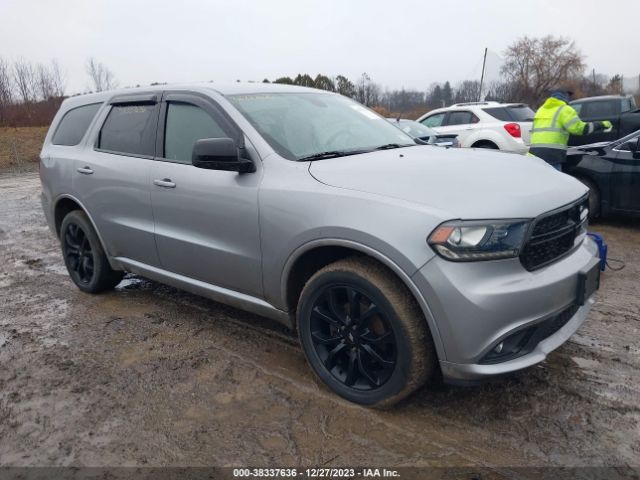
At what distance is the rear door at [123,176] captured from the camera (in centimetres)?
394

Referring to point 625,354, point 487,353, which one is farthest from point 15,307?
point 625,354

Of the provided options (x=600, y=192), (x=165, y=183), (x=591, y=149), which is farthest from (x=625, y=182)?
(x=165, y=183)

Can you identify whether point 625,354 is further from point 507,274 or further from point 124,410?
point 124,410

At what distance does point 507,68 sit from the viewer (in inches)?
2026

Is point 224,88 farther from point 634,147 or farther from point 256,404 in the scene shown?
point 634,147

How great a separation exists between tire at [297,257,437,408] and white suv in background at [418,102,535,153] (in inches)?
335

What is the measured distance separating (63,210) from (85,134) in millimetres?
833

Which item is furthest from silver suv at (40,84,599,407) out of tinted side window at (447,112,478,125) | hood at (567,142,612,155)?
tinted side window at (447,112,478,125)

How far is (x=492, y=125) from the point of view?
10.7m

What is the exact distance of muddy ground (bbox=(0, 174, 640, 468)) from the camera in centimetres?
251

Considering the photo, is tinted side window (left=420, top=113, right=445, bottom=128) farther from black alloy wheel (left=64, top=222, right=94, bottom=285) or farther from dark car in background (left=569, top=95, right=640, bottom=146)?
black alloy wheel (left=64, top=222, right=94, bottom=285)

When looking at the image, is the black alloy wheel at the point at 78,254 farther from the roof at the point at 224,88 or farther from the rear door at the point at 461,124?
the rear door at the point at 461,124

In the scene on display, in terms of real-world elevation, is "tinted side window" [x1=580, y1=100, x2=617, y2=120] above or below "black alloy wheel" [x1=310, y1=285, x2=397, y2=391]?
above

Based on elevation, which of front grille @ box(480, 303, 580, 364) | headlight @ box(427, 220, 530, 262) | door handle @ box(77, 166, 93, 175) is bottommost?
front grille @ box(480, 303, 580, 364)
